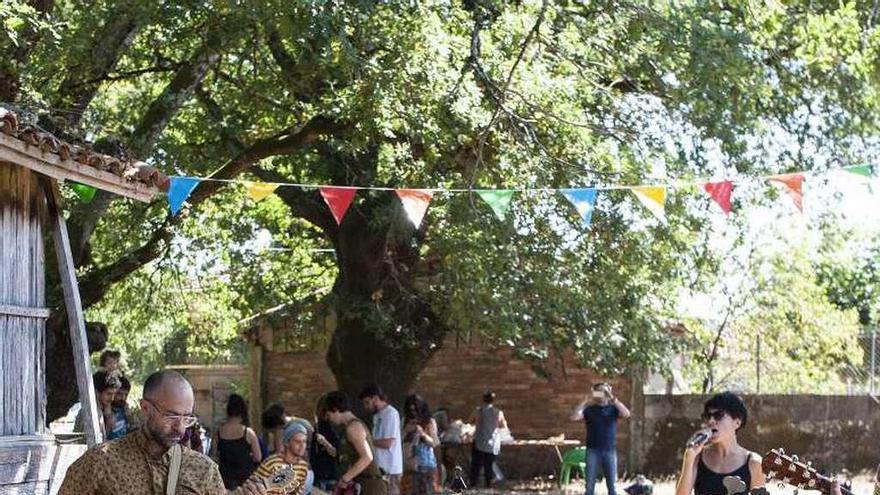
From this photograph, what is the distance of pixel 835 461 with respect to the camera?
77.8ft

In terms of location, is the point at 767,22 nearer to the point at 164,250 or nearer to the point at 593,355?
the point at 593,355

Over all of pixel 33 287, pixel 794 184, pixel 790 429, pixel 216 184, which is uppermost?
pixel 216 184

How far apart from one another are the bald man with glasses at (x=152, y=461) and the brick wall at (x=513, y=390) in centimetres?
1871

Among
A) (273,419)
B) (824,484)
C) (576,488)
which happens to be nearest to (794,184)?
(273,419)

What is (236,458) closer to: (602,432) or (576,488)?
(602,432)

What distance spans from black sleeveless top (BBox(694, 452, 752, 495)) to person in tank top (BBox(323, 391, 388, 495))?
475 cm

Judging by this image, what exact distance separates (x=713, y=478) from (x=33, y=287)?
4625 millimetres

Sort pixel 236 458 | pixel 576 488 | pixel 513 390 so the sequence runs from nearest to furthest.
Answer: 1. pixel 236 458
2. pixel 576 488
3. pixel 513 390

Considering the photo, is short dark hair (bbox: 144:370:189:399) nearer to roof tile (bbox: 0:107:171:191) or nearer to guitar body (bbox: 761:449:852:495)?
roof tile (bbox: 0:107:171:191)

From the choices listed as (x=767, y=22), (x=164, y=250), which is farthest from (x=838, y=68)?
(x=164, y=250)

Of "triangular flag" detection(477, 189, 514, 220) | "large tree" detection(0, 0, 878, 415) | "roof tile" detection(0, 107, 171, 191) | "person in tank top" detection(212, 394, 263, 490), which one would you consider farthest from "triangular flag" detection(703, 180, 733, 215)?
"roof tile" detection(0, 107, 171, 191)

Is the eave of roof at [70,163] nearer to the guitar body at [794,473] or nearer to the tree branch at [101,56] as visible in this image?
the tree branch at [101,56]

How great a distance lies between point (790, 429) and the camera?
2403 cm

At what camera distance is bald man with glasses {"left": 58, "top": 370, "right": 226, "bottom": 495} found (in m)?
5.74
